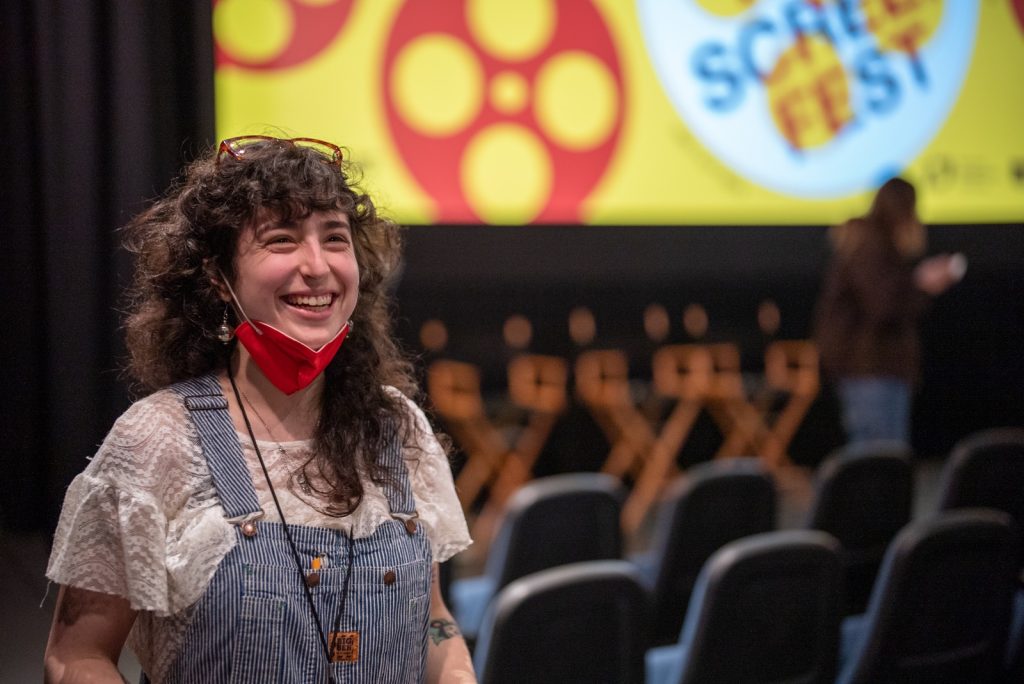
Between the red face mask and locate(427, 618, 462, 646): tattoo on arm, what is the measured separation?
16.0 inches

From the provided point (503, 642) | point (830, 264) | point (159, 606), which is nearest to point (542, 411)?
point (830, 264)

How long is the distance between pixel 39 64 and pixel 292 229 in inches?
27.5

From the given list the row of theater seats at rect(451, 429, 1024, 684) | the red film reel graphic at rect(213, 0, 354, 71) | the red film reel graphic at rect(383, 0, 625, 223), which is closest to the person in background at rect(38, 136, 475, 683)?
the row of theater seats at rect(451, 429, 1024, 684)

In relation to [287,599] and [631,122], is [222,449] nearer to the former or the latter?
[287,599]

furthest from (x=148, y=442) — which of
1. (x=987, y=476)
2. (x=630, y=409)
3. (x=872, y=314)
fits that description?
(x=630, y=409)

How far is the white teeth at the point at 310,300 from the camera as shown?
1.41m

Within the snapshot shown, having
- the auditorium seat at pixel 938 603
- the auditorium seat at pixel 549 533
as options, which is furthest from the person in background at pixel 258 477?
the auditorium seat at pixel 549 533

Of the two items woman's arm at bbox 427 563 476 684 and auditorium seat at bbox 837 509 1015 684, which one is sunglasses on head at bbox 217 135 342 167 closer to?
woman's arm at bbox 427 563 476 684

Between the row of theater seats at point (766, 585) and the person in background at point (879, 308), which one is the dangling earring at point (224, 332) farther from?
the person in background at point (879, 308)

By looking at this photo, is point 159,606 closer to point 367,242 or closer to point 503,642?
point 367,242

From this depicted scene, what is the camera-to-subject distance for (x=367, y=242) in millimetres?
1555

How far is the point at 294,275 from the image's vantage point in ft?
4.56

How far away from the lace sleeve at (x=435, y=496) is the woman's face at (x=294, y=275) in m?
0.23

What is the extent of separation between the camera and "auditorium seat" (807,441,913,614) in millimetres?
3297
